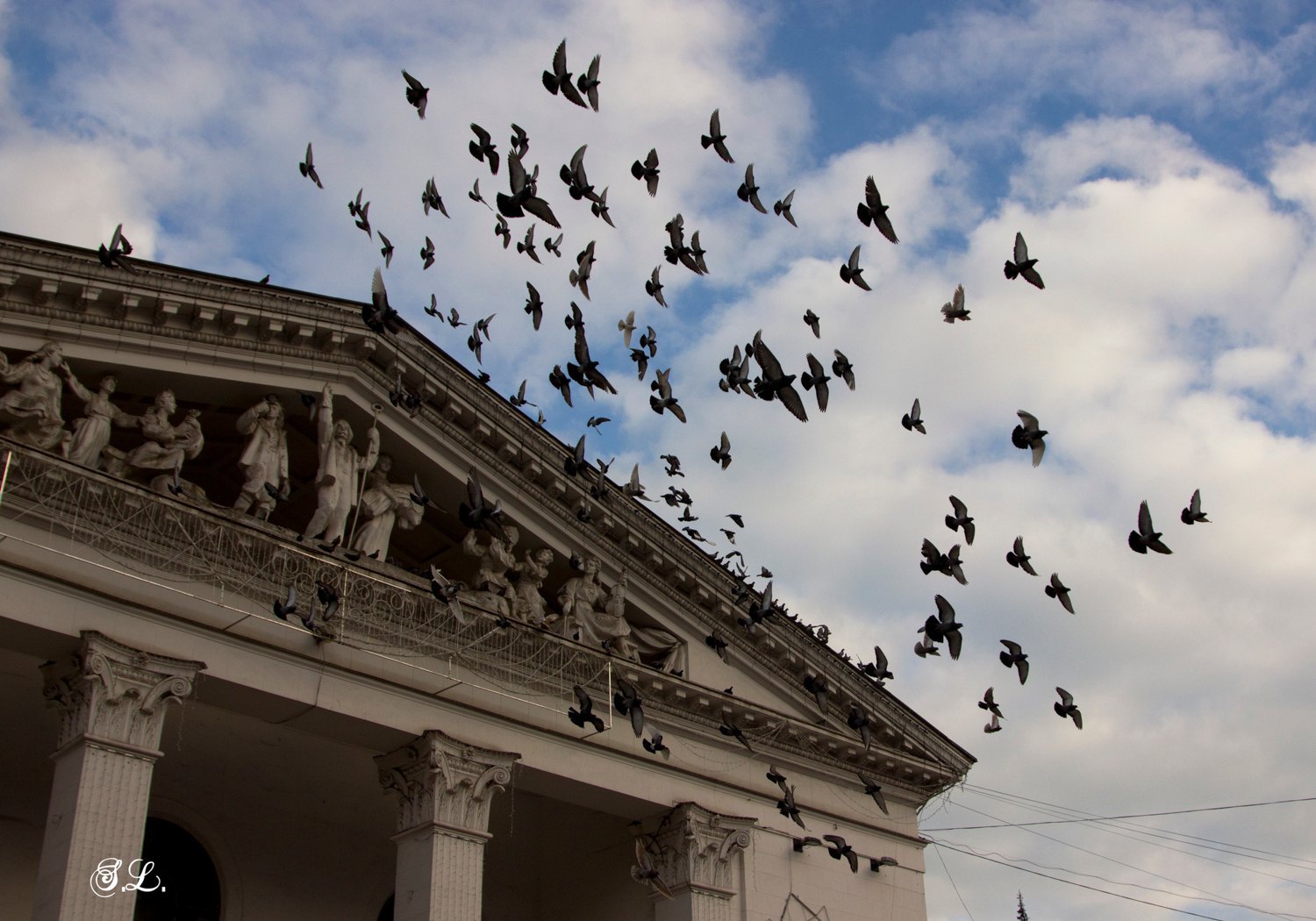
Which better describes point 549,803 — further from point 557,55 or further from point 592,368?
point 557,55

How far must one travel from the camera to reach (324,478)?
53.9ft

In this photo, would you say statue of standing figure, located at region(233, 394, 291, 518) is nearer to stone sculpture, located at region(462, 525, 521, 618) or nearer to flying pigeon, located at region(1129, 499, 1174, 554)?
stone sculpture, located at region(462, 525, 521, 618)

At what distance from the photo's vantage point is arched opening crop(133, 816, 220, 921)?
17703mm

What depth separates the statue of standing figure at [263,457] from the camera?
623 inches

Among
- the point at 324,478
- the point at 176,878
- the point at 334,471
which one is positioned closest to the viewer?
the point at 324,478

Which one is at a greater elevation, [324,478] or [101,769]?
[324,478]

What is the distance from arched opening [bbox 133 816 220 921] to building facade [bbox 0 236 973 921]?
33 mm

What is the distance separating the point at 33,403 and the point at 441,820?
5.98 metres

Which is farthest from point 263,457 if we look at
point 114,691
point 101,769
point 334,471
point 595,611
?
point 595,611

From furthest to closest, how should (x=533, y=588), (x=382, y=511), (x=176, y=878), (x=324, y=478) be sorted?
(x=533, y=588)
(x=176, y=878)
(x=382, y=511)
(x=324, y=478)

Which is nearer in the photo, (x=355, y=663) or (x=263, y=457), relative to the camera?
(x=263, y=457)

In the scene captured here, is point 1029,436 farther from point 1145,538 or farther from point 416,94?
point 416,94

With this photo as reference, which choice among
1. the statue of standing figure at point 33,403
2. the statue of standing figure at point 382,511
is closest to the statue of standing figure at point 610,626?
the statue of standing figure at point 382,511

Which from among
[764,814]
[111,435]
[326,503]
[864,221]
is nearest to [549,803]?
[764,814]
